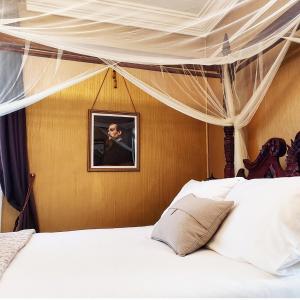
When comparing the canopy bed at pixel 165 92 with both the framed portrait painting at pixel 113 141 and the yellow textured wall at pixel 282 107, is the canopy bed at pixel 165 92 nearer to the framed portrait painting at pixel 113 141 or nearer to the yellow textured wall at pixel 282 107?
the yellow textured wall at pixel 282 107

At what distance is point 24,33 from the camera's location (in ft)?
5.26

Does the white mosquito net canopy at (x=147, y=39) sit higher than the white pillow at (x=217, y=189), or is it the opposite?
the white mosquito net canopy at (x=147, y=39)

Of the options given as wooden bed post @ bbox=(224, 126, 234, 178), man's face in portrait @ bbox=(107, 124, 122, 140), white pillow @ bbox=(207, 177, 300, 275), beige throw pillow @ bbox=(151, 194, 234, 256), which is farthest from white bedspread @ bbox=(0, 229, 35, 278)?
wooden bed post @ bbox=(224, 126, 234, 178)

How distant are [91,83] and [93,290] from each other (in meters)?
2.26

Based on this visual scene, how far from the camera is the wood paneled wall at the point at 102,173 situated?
2.80m

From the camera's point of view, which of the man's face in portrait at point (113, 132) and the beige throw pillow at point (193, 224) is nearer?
the beige throw pillow at point (193, 224)

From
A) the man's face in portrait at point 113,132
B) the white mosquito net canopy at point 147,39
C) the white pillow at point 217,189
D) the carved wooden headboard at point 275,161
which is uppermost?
the white mosquito net canopy at point 147,39

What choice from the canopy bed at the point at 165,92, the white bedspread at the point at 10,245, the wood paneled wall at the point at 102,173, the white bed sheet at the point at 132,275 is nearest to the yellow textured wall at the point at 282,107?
the canopy bed at the point at 165,92

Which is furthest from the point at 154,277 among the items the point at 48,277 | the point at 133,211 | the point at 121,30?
the point at 133,211

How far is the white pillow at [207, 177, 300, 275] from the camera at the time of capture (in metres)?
1.26

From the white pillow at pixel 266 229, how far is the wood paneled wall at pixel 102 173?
59.8 inches

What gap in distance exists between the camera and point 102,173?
9.69ft

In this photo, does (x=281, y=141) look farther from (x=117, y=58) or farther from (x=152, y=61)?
(x=117, y=58)

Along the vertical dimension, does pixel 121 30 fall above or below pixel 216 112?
above
